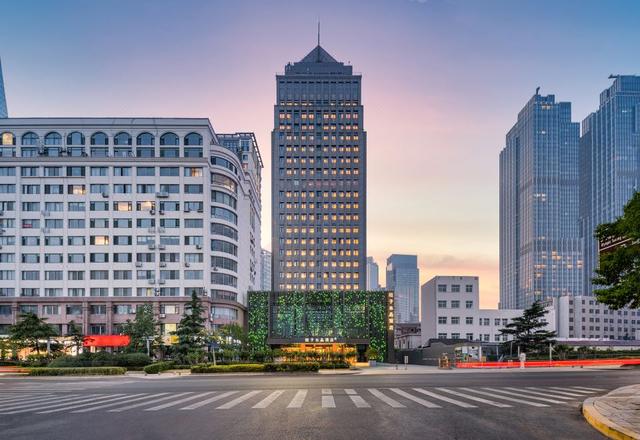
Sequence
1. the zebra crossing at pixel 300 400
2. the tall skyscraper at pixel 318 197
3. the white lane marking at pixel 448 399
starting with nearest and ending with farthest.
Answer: the white lane marking at pixel 448 399 → the zebra crossing at pixel 300 400 → the tall skyscraper at pixel 318 197

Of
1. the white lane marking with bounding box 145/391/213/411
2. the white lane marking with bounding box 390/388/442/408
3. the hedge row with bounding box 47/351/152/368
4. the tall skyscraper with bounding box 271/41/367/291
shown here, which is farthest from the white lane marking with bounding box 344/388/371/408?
the tall skyscraper with bounding box 271/41/367/291

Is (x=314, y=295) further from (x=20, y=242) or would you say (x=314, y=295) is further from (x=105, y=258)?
(x=20, y=242)

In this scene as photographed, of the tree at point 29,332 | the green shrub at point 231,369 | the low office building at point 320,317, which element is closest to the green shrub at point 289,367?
the green shrub at point 231,369

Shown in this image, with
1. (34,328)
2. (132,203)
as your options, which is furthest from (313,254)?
(34,328)

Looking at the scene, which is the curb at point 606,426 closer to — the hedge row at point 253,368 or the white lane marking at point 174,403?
the white lane marking at point 174,403

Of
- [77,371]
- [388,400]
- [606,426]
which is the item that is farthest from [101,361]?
[606,426]

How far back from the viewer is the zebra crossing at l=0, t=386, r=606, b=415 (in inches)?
760

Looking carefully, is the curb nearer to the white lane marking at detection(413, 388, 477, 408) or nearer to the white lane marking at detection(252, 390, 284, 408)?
the white lane marking at detection(413, 388, 477, 408)

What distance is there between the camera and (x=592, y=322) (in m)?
165

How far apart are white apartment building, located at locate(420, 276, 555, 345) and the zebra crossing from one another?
240 ft

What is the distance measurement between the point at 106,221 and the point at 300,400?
75489mm

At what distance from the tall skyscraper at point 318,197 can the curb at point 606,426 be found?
396 feet

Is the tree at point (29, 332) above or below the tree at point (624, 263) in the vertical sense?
below

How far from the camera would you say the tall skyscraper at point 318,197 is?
450 feet
